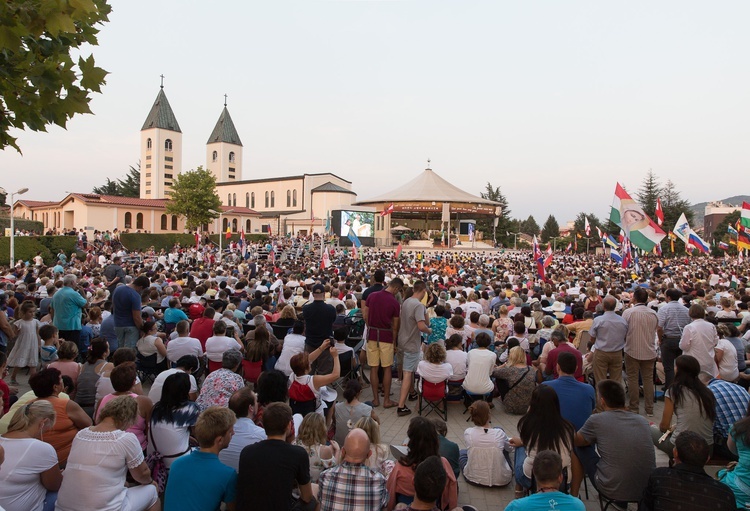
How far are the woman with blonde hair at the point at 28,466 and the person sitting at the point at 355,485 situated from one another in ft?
6.33

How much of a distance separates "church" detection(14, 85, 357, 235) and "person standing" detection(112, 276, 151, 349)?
126 feet

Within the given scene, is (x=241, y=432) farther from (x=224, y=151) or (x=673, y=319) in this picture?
(x=224, y=151)

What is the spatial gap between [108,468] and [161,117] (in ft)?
248

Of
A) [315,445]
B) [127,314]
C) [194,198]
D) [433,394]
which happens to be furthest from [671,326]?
[194,198]

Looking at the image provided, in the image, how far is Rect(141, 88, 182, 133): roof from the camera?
69438 mm

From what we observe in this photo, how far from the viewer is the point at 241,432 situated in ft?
12.9

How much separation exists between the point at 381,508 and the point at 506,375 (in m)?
3.80

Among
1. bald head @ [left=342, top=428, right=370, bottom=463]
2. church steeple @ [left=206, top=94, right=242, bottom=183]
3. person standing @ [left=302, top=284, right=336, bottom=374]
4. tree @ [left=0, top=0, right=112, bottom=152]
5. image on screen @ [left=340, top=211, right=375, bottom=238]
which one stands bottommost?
bald head @ [left=342, top=428, right=370, bottom=463]

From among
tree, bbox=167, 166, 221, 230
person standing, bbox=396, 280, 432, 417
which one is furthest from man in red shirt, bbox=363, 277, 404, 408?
tree, bbox=167, 166, 221, 230

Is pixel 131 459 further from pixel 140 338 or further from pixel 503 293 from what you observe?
pixel 503 293

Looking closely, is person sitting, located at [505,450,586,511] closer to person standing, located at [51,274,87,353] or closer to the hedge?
person standing, located at [51,274,87,353]

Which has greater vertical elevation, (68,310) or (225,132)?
(225,132)

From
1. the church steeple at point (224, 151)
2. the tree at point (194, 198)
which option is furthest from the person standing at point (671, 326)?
the church steeple at point (224, 151)

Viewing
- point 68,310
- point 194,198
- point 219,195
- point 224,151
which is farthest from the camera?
point 224,151
